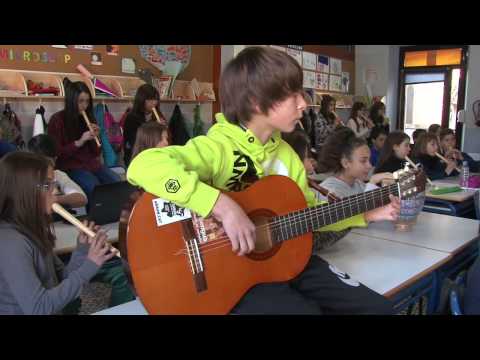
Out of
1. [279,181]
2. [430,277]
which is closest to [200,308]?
[279,181]

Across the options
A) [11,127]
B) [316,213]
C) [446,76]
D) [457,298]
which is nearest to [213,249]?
[316,213]

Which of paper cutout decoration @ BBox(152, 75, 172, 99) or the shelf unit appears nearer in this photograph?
the shelf unit

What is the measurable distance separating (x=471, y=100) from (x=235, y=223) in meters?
7.53

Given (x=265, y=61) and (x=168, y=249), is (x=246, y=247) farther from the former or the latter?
(x=265, y=61)

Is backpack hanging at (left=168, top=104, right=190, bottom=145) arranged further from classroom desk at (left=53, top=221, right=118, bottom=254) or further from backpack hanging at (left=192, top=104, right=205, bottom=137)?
classroom desk at (left=53, top=221, right=118, bottom=254)

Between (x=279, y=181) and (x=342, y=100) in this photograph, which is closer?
(x=279, y=181)

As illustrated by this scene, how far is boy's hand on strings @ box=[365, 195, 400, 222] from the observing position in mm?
1621

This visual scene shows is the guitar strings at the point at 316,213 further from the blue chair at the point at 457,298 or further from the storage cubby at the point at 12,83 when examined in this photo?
the storage cubby at the point at 12,83

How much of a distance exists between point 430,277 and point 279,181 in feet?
2.84

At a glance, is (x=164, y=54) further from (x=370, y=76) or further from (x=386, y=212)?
(x=370, y=76)

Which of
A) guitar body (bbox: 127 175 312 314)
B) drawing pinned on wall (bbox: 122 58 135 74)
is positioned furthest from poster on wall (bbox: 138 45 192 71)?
guitar body (bbox: 127 175 312 314)

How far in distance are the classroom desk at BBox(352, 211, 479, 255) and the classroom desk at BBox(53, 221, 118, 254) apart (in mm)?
1205

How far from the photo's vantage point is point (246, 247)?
Result: 123 centimetres

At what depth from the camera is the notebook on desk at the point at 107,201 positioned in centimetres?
228
